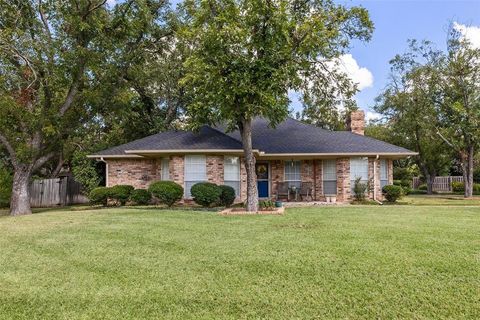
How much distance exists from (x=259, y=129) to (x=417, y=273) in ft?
53.8

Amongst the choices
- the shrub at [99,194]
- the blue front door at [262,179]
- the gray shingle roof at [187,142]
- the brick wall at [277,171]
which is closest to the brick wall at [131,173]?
the gray shingle roof at [187,142]

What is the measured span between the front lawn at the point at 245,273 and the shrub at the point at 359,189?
9.18 m

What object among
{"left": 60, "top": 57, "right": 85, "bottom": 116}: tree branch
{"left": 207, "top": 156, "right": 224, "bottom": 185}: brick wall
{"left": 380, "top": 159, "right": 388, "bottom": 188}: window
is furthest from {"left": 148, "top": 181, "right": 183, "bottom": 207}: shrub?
{"left": 380, "top": 159, "right": 388, "bottom": 188}: window

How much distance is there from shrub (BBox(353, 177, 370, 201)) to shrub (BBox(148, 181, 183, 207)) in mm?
8503

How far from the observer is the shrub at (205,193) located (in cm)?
1529

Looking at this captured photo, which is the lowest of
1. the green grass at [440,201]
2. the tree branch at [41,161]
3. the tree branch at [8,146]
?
the green grass at [440,201]

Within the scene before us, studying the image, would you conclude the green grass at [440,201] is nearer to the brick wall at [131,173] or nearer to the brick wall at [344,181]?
the brick wall at [344,181]

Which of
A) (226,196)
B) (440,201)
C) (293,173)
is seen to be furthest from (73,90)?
(440,201)

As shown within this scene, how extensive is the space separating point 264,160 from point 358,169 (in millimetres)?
4722

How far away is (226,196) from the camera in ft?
53.0

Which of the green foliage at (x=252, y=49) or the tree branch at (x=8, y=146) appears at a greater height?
the green foliage at (x=252, y=49)

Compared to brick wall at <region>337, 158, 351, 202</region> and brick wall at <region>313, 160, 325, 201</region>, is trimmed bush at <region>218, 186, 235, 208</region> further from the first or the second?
brick wall at <region>337, 158, 351, 202</region>

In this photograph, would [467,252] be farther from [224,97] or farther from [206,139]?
[206,139]

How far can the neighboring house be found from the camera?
16.6m
